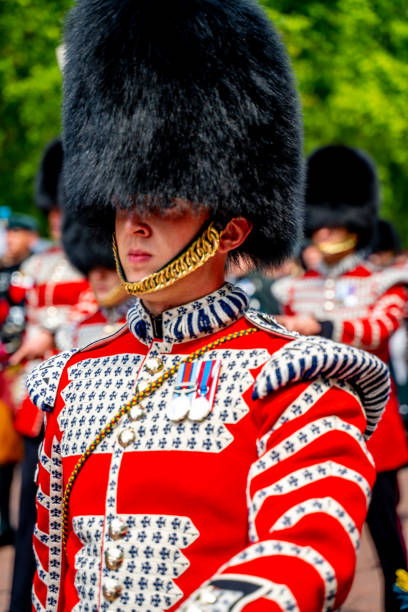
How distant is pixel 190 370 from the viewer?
6.95 ft

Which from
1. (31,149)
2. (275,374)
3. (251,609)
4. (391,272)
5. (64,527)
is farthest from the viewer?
(31,149)

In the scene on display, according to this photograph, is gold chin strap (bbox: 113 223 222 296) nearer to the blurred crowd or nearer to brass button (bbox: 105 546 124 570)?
brass button (bbox: 105 546 124 570)

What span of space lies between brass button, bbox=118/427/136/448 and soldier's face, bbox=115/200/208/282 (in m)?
0.33

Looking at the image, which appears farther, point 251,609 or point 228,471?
point 228,471

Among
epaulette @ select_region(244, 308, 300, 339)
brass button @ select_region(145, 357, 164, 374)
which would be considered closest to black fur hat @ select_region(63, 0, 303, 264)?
epaulette @ select_region(244, 308, 300, 339)

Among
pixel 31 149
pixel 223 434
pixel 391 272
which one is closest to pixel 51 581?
pixel 223 434

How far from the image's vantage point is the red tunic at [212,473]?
1712mm

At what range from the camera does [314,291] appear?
18.1ft

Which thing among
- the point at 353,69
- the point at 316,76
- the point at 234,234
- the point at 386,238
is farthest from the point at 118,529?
the point at 353,69

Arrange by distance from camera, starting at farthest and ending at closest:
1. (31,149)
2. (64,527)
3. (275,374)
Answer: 1. (31,149)
2. (64,527)
3. (275,374)

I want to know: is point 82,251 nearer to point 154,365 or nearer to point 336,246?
point 336,246

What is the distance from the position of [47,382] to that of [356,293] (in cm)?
317

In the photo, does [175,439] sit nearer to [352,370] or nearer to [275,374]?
[275,374]

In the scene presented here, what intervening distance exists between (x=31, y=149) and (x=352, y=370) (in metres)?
10.5
